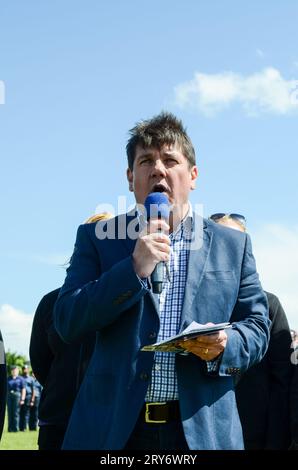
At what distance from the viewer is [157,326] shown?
3.39m

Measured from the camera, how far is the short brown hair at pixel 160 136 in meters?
3.88

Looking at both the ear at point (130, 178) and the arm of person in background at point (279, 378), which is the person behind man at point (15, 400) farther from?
the ear at point (130, 178)

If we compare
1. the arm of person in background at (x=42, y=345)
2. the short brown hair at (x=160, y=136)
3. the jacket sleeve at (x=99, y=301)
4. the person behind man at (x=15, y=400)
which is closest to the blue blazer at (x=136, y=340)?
the jacket sleeve at (x=99, y=301)

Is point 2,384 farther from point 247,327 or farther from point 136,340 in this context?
point 247,327

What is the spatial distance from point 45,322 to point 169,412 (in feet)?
9.18

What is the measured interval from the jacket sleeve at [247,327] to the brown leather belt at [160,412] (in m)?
0.28

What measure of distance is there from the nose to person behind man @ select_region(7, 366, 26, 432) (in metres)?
24.5

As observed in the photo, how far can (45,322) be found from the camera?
5902mm

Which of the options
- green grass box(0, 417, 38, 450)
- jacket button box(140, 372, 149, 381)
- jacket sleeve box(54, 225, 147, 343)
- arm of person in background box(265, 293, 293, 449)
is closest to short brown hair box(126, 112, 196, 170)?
jacket sleeve box(54, 225, 147, 343)

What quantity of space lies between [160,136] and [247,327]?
1151mm

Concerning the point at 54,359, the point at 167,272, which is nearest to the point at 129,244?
Answer: the point at 167,272

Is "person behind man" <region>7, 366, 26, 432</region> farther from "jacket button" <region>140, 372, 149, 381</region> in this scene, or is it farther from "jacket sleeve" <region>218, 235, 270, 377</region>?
"jacket button" <region>140, 372, 149, 381</region>

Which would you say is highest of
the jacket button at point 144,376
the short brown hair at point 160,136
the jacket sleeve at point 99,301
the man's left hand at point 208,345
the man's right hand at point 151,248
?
the short brown hair at point 160,136
